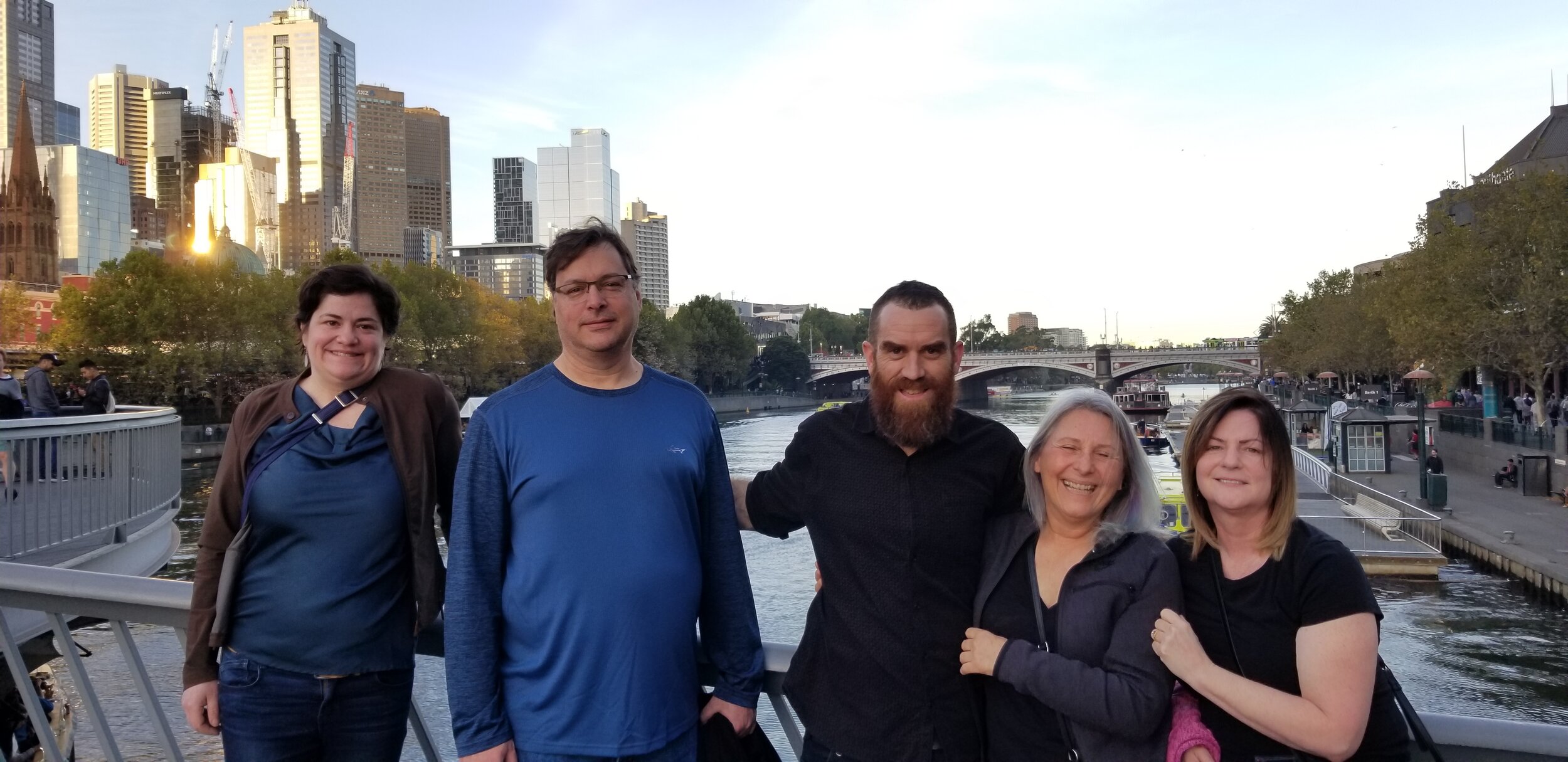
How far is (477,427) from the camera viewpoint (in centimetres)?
226

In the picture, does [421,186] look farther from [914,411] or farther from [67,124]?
[914,411]

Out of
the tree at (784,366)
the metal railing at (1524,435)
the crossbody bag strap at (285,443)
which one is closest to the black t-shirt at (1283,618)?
the crossbody bag strap at (285,443)

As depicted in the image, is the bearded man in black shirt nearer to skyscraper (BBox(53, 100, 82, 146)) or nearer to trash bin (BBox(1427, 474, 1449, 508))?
trash bin (BBox(1427, 474, 1449, 508))

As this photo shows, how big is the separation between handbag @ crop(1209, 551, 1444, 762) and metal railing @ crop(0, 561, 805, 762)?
903 millimetres

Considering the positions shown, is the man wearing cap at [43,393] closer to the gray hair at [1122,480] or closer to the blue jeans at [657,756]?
the blue jeans at [657,756]

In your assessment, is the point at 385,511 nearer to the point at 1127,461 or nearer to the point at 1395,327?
the point at 1127,461

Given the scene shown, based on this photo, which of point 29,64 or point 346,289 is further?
point 29,64

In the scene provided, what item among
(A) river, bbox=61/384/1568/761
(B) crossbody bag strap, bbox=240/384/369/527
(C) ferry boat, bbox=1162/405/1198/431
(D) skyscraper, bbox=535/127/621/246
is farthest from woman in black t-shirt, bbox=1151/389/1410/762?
(D) skyscraper, bbox=535/127/621/246

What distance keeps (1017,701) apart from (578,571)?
900mm

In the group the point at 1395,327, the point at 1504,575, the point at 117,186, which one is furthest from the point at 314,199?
the point at 1504,575

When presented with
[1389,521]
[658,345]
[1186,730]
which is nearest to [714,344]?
[658,345]

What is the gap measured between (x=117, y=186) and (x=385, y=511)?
5248 inches

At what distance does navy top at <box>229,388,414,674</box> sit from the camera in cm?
247

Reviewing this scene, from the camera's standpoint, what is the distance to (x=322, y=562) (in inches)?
97.7
